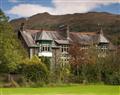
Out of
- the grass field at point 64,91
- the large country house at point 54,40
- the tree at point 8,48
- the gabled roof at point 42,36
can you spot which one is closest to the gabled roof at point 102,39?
the large country house at point 54,40

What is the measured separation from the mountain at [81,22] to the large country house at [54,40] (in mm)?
467

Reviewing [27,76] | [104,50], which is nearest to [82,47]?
[104,50]

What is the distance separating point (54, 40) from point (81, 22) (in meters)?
4.16

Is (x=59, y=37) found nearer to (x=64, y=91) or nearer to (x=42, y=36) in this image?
(x=42, y=36)

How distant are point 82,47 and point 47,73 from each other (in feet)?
22.9

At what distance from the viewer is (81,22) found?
2698cm

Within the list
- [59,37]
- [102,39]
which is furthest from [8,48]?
[102,39]

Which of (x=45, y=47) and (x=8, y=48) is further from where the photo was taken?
(x=45, y=47)

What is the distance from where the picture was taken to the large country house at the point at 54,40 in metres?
29.2

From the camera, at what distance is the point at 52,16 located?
23.9 metres

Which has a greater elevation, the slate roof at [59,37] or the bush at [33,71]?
the slate roof at [59,37]

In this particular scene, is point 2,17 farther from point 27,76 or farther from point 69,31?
point 69,31

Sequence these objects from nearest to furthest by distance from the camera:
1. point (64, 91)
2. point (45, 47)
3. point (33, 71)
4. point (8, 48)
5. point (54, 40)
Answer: point (64, 91) < point (8, 48) < point (33, 71) < point (45, 47) < point (54, 40)

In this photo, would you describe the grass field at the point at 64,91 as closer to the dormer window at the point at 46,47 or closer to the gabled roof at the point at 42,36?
the gabled roof at the point at 42,36
